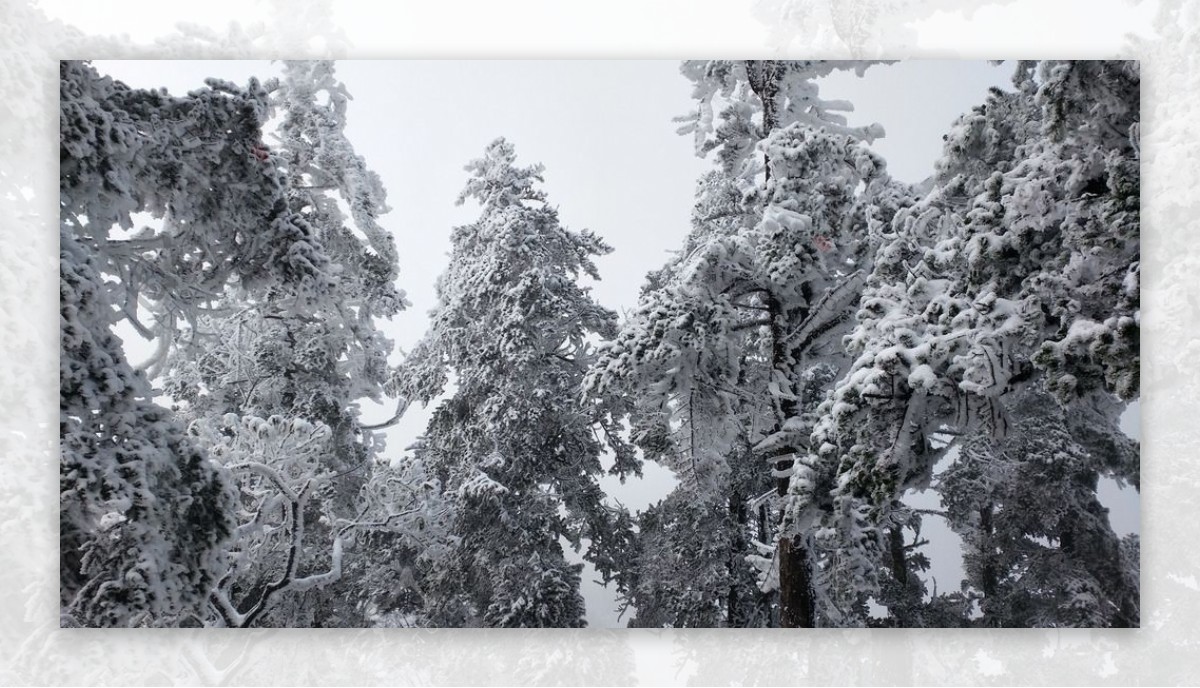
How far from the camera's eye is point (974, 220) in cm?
468

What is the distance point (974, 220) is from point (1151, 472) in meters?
2.14

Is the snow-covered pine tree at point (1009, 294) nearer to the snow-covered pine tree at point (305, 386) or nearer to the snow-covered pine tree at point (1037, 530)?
the snow-covered pine tree at point (1037, 530)

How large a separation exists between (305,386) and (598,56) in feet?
13.2

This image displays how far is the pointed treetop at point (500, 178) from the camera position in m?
6.21

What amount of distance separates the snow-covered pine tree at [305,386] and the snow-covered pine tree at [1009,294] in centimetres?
319

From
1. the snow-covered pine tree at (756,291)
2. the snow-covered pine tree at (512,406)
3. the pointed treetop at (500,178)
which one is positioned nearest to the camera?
the snow-covered pine tree at (756,291)

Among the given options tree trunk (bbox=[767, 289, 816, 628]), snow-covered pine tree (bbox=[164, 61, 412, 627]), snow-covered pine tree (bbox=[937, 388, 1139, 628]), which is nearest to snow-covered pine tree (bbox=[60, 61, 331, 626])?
snow-covered pine tree (bbox=[164, 61, 412, 627])

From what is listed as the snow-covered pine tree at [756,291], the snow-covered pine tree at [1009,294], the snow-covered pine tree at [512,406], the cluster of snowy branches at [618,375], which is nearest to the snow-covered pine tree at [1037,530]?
the cluster of snowy branches at [618,375]

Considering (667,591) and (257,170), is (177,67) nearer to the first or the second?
(257,170)

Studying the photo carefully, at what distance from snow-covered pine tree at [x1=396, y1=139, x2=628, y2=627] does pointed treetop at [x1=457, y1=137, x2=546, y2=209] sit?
0.4 inches

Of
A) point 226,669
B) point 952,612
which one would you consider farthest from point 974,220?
point 226,669

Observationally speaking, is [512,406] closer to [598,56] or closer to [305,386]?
[305,386]

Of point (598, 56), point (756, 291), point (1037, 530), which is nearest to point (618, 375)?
point (756, 291)

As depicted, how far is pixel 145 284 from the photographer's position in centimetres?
533
